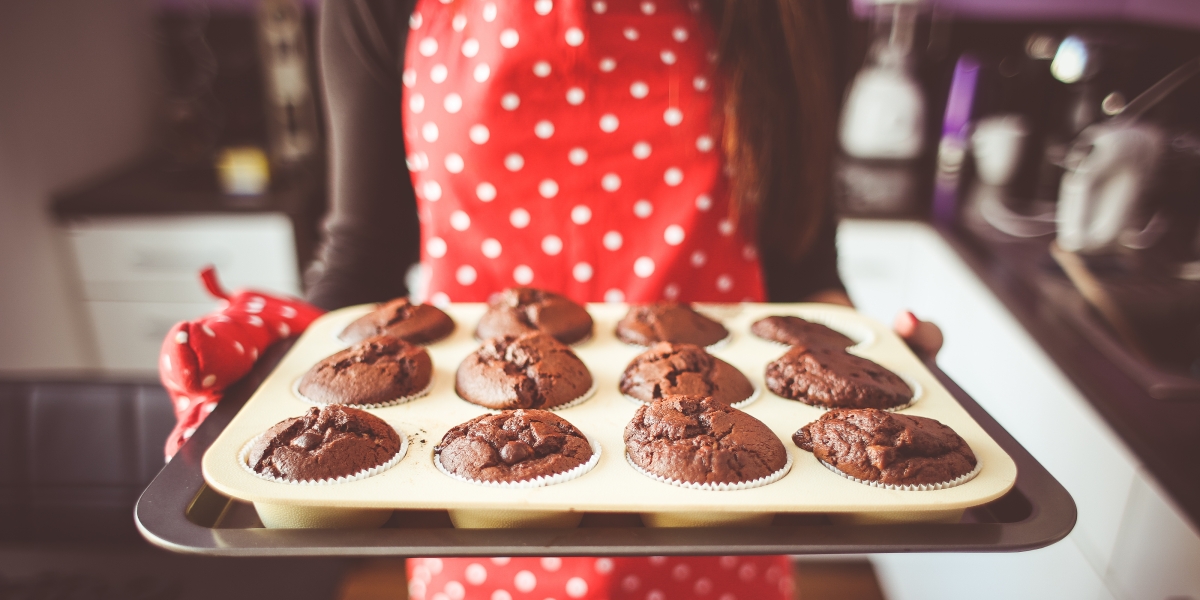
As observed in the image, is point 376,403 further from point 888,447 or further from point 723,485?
point 888,447

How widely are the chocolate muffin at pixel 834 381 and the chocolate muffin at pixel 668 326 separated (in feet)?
0.42

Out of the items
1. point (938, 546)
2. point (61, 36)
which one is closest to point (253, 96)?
point (61, 36)

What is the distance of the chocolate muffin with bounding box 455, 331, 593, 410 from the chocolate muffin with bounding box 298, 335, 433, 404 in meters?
0.07

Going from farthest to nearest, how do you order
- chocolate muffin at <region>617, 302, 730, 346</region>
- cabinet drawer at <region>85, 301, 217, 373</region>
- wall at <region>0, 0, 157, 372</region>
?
cabinet drawer at <region>85, 301, 217, 373</region>, wall at <region>0, 0, 157, 372</region>, chocolate muffin at <region>617, 302, 730, 346</region>

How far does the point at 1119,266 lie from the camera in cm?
175

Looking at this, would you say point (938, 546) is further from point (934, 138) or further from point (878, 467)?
point (934, 138)

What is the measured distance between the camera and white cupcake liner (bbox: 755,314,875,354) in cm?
113

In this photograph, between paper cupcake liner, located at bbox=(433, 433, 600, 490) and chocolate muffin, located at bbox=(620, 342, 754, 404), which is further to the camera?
chocolate muffin, located at bbox=(620, 342, 754, 404)

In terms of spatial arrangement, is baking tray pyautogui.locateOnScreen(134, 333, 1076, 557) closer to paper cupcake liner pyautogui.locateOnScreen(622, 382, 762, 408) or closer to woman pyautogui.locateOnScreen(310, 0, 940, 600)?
paper cupcake liner pyautogui.locateOnScreen(622, 382, 762, 408)

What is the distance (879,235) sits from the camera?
7.51ft

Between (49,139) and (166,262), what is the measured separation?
1.82ft

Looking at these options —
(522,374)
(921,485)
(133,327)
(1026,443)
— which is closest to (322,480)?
(522,374)

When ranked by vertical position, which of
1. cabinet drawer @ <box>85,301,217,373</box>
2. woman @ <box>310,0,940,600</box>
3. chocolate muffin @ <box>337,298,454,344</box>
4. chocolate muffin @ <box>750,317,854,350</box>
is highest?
woman @ <box>310,0,940,600</box>

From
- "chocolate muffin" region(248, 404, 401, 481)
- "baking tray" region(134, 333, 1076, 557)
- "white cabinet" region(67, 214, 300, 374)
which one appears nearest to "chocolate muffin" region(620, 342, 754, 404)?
"baking tray" region(134, 333, 1076, 557)
